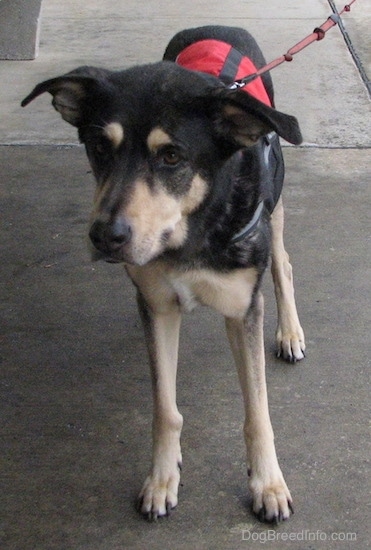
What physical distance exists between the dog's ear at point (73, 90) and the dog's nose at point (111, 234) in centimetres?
53

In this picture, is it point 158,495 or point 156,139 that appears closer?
point 156,139

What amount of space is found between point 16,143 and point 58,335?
2.42 m

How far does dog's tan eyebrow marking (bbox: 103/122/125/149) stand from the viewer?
2.57 metres

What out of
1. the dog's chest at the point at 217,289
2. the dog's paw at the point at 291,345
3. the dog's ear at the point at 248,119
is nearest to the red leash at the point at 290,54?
the dog's ear at the point at 248,119

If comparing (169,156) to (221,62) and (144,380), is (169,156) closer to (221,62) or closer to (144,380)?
(221,62)

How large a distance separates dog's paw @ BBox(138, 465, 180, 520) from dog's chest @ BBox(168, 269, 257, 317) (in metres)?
0.61

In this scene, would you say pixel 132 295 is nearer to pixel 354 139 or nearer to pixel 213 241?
pixel 213 241

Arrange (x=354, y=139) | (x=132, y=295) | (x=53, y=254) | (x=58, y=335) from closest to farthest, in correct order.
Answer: (x=58, y=335) → (x=132, y=295) → (x=53, y=254) → (x=354, y=139)

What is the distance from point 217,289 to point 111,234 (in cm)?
63

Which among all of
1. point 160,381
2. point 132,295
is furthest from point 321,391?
point 132,295

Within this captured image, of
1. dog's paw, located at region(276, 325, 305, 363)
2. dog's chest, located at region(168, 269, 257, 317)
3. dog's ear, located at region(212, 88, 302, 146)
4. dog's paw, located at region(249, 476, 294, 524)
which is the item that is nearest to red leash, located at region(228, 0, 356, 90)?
dog's ear, located at region(212, 88, 302, 146)

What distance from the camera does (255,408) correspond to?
3.12 m

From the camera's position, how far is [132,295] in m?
4.32

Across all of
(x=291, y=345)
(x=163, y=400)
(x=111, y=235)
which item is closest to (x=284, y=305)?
(x=291, y=345)
